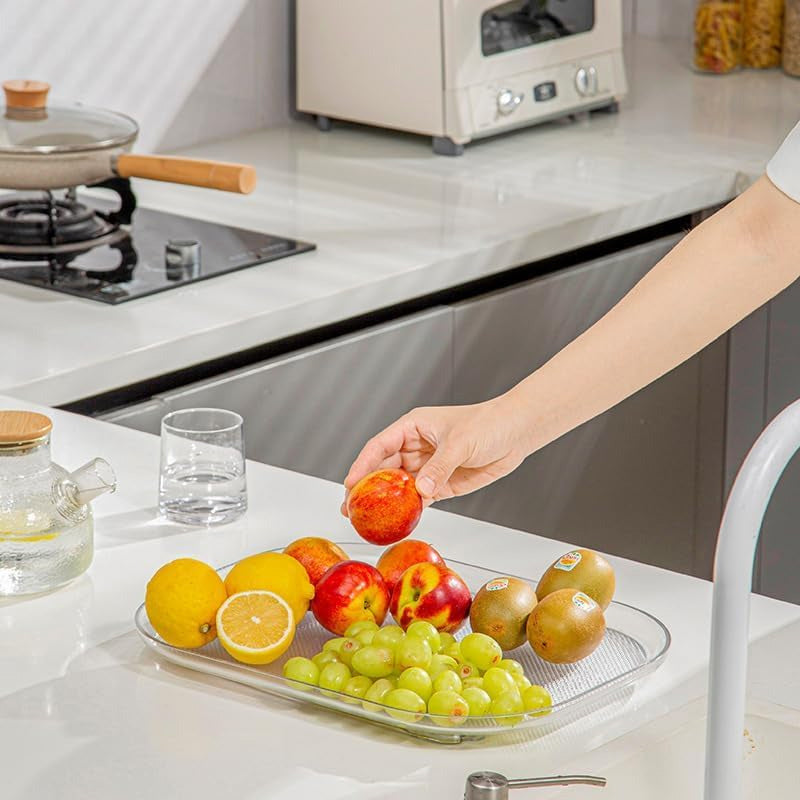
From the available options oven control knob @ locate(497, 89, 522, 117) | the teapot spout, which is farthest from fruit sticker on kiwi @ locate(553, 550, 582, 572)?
oven control knob @ locate(497, 89, 522, 117)

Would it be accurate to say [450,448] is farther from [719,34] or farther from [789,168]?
[719,34]

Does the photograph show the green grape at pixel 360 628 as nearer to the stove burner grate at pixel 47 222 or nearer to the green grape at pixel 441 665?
the green grape at pixel 441 665

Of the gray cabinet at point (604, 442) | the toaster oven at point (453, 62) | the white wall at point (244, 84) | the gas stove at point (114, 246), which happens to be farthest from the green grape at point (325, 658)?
the white wall at point (244, 84)

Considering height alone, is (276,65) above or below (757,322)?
above

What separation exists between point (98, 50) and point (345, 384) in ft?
2.73

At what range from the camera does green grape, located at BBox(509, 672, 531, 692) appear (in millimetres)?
1029

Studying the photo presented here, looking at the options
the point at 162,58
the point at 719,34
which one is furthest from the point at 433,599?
the point at 719,34

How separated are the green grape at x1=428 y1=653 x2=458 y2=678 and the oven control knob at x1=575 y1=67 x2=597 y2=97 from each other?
1.93 metres

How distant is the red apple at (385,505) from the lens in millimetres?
1213

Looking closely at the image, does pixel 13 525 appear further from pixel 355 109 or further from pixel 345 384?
pixel 355 109

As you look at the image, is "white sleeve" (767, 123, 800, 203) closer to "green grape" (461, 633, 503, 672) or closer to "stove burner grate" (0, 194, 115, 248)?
"green grape" (461, 633, 503, 672)

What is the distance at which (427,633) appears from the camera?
106 cm

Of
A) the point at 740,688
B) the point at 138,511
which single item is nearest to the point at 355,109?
the point at 138,511

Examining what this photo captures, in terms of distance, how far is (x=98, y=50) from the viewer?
2580 mm
